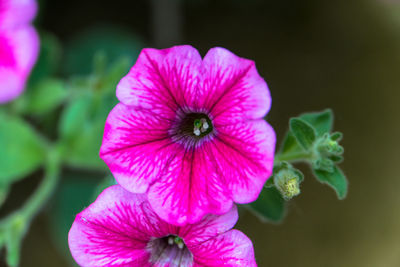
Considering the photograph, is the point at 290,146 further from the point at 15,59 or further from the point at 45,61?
the point at 45,61

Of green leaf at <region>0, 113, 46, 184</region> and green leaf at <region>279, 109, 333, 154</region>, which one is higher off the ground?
green leaf at <region>279, 109, 333, 154</region>

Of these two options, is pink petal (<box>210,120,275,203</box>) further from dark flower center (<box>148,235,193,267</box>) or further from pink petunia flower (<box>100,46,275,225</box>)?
dark flower center (<box>148,235,193,267</box>)

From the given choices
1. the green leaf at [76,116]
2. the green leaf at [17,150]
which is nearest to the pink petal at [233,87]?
the green leaf at [76,116]

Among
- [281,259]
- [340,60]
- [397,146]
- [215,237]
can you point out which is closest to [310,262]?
[281,259]

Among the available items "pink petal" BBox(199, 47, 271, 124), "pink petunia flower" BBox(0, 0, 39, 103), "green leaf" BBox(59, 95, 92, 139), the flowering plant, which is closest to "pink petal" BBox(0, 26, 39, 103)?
"pink petunia flower" BBox(0, 0, 39, 103)

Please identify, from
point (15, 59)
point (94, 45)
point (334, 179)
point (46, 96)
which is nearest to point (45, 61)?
point (46, 96)

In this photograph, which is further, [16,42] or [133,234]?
[16,42]
